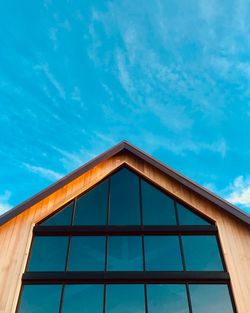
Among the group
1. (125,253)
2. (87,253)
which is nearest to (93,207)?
(87,253)

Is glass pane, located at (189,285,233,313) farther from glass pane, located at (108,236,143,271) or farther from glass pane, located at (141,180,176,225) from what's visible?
glass pane, located at (141,180,176,225)

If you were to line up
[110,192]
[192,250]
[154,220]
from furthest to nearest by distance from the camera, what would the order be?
[110,192], [154,220], [192,250]

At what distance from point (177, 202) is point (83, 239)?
3.69 meters

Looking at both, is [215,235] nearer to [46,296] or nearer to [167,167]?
[167,167]

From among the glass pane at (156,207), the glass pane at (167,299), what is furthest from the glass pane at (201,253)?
the glass pane at (156,207)

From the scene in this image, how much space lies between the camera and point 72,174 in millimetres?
10367

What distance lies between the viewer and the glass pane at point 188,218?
976 cm

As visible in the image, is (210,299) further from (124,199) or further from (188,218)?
(124,199)

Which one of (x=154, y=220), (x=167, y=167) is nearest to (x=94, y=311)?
(x=154, y=220)

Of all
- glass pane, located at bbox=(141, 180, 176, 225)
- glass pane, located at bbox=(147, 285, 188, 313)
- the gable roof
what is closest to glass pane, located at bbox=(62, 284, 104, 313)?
glass pane, located at bbox=(147, 285, 188, 313)

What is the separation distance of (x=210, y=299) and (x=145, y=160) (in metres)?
5.34

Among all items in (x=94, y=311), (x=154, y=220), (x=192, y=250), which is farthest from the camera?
(x=154, y=220)

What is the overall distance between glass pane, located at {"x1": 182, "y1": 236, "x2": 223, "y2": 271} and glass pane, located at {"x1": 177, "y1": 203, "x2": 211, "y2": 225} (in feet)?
1.81

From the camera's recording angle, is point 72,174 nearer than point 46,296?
No
